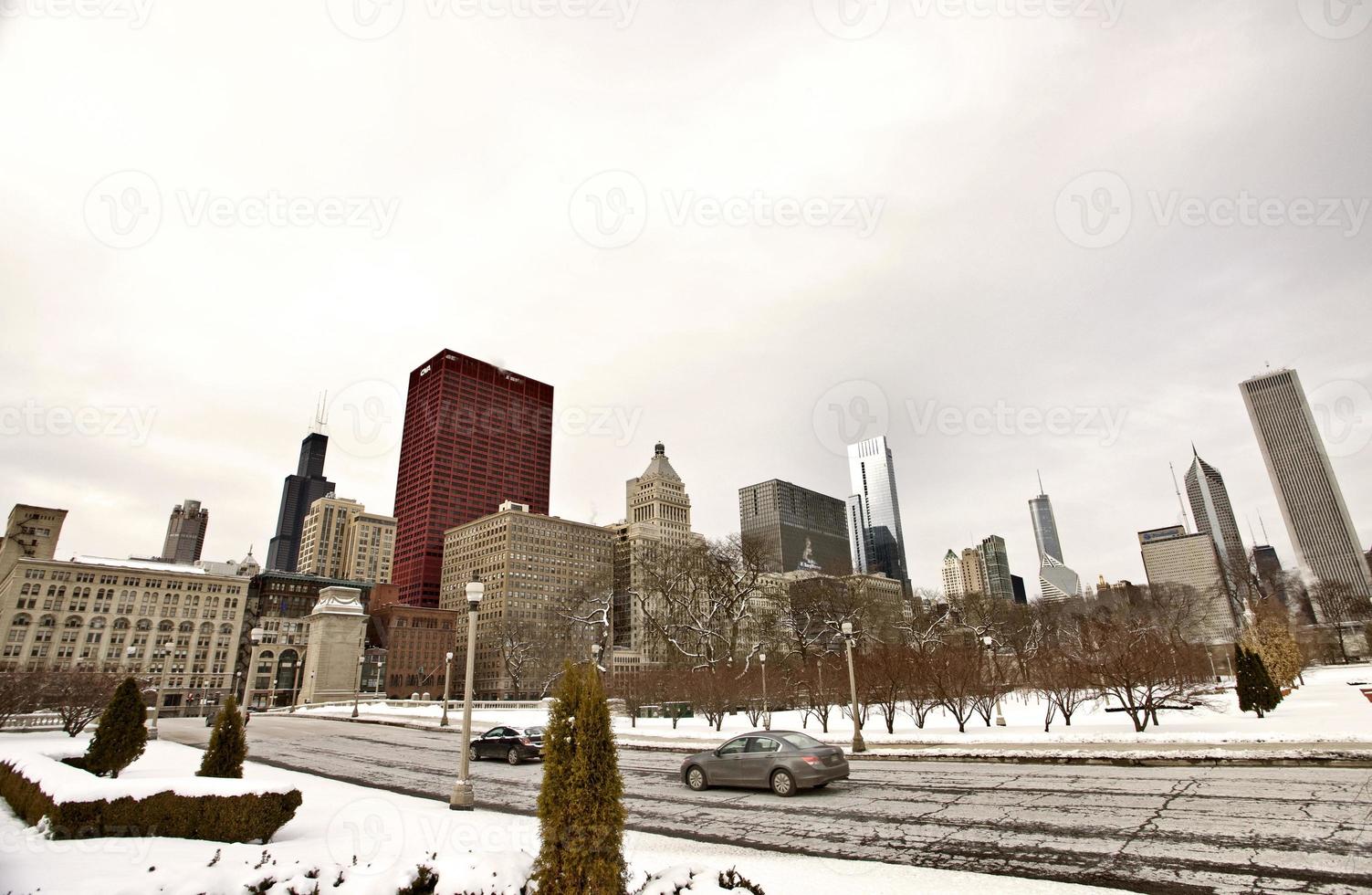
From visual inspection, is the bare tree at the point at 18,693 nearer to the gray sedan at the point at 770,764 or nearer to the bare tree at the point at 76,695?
the bare tree at the point at 76,695

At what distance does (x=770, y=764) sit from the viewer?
51.3ft

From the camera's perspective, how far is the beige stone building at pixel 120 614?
375 ft

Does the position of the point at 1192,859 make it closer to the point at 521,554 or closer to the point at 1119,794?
the point at 1119,794

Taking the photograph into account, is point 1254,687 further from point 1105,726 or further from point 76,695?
point 76,695

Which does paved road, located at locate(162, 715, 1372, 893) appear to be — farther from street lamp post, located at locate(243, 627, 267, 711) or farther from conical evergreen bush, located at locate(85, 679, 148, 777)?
street lamp post, located at locate(243, 627, 267, 711)

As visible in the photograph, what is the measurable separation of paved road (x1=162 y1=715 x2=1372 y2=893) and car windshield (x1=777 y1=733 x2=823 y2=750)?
104 cm

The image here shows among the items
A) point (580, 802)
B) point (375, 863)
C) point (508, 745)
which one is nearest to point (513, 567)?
point (508, 745)

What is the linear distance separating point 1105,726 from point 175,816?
106 feet

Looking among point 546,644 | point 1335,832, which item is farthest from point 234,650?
point 1335,832

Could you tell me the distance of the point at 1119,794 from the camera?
13000 millimetres

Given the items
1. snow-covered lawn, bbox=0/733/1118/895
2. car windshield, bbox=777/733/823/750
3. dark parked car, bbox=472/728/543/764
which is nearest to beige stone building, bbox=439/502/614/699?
dark parked car, bbox=472/728/543/764

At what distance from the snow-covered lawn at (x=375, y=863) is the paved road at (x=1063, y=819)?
974 mm

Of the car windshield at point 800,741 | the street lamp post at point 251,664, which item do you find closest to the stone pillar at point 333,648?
the street lamp post at point 251,664

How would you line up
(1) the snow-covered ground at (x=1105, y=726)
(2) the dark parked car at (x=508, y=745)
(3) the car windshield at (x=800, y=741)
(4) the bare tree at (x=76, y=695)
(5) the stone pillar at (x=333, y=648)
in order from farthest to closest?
1. (5) the stone pillar at (x=333, y=648)
2. (4) the bare tree at (x=76, y=695)
3. (2) the dark parked car at (x=508, y=745)
4. (1) the snow-covered ground at (x=1105, y=726)
5. (3) the car windshield at (x=800, y=741)
